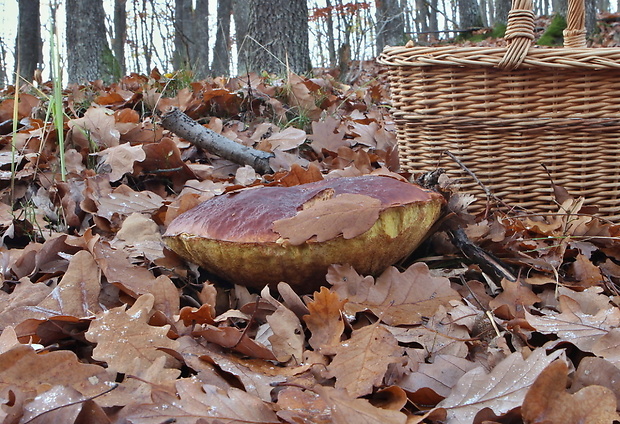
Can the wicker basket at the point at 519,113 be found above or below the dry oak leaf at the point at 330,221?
above

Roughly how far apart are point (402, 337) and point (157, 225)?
1003mm

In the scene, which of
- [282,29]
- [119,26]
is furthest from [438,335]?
[119,26]

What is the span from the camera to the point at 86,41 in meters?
6.77

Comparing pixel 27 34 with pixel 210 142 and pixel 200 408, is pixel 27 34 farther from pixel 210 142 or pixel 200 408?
pixel 200 408

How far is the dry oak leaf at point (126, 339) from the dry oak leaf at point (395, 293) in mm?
429

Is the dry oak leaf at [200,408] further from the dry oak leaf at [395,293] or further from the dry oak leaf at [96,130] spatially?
the dry oak leaf at [96,130]

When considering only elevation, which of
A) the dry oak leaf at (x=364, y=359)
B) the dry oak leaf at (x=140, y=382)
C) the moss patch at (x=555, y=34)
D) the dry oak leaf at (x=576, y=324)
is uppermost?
the moss patch at (x=555, y=34)

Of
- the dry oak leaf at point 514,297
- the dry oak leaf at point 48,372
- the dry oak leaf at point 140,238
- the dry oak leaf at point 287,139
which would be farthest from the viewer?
the dry oak leaf at point 287,139

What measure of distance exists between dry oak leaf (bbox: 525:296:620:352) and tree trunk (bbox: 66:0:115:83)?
257 inches

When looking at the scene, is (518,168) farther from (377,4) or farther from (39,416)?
(377,4)

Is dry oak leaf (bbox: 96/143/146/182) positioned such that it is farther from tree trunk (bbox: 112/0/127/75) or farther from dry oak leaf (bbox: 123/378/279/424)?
tree trunk (bbox: 112/0/127/75)

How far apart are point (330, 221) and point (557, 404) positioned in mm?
594

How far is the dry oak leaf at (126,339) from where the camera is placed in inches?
39.8

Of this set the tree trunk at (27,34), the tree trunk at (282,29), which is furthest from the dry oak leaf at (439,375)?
the tree trunk at (27,34)
